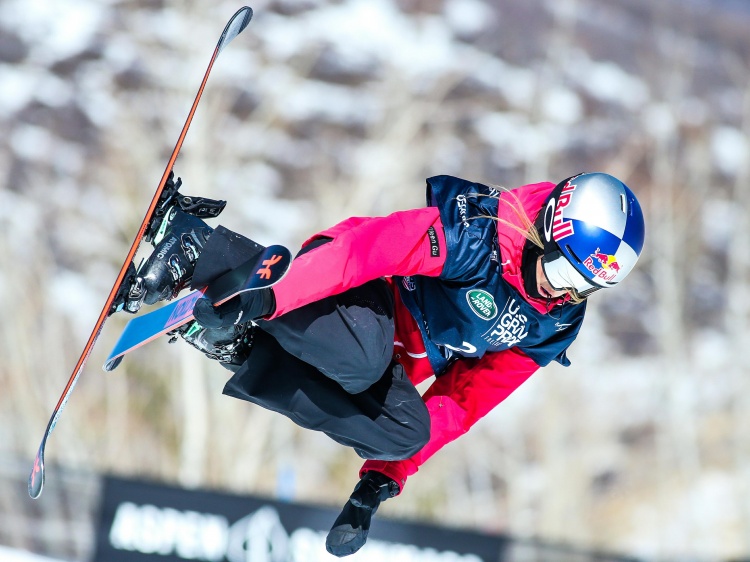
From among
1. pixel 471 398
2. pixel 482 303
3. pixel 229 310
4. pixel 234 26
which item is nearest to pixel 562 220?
pixel 482 303

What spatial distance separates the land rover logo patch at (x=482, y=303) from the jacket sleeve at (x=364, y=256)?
0.18 metres

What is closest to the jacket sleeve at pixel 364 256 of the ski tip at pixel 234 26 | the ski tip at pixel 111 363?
the ski tip at pixel 111 363

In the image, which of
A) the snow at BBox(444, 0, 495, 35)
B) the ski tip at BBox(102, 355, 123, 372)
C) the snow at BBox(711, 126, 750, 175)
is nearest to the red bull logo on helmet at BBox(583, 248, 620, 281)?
the ski tip at BBox(102, 355, 123, 372)

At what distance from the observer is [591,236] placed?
8.78ft

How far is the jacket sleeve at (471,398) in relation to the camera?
10.3 ft

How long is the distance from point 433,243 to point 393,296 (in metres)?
0.49

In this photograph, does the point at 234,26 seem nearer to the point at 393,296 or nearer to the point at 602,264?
the point at 393,296

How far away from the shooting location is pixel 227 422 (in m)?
11.5

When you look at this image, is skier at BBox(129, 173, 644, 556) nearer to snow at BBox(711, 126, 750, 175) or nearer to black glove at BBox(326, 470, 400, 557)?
black glove at BBox(326, 470, 400, 557)

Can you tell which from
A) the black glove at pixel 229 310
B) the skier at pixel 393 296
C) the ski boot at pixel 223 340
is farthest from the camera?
the ski boot at pixel 223 340

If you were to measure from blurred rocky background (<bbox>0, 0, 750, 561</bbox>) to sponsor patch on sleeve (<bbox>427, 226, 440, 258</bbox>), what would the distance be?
348 inches

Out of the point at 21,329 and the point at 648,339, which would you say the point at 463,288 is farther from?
the point at 648,339

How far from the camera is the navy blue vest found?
2752 mm

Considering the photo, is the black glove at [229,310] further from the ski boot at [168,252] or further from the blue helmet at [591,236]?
the blue helmet at [591,236]
